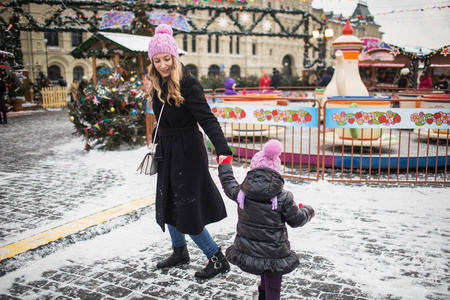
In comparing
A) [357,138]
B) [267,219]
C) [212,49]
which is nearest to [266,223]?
[267,219]

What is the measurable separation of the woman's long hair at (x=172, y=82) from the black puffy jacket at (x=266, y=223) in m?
0.92

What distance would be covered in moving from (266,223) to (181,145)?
3.32ft

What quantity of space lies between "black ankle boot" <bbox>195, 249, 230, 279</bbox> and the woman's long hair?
1403 mm

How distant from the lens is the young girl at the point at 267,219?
2.57 m

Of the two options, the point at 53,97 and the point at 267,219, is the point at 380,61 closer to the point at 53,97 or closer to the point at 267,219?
the point at 53,97

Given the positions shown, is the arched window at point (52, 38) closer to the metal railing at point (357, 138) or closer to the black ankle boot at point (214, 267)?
the metal railing at point (357, 138)

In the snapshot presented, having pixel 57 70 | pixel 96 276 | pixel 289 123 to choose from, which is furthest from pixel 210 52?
pixel 96 276

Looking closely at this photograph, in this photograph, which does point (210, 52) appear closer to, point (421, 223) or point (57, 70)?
point (57, 70)

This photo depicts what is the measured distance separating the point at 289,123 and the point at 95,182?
11.5 feet

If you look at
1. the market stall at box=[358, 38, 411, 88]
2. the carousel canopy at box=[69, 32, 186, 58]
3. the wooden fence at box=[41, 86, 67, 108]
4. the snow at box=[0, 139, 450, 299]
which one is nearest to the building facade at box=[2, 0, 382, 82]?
the market stall at box=[358, 38, 411, 88]

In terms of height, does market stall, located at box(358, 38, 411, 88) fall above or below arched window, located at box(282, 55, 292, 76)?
below

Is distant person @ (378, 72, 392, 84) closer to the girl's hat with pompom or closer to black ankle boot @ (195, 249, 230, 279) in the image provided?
black ankle boot @ (195, 249, 230, 279)

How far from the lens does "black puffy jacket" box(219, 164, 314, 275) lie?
2562 millimetres

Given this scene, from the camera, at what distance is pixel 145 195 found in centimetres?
575
